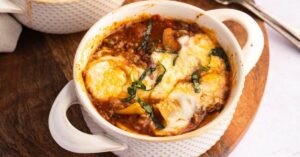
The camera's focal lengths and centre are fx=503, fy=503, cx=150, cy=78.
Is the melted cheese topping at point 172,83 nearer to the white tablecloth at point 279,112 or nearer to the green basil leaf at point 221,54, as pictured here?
the green basil leaf at point 221,54

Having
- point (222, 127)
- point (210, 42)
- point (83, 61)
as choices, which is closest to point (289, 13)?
point (210, 42)

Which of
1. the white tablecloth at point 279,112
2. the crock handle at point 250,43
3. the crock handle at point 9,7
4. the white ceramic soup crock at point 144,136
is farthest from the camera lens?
the white tablecloth at point 279,112

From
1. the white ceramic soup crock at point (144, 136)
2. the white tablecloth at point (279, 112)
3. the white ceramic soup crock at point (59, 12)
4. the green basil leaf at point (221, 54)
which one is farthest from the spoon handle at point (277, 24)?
the white ceramic soup crock at point (59, 12)

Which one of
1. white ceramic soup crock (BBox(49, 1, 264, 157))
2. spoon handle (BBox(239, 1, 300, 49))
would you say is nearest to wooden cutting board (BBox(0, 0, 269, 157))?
spoon handle (BBox(239, 1, 300, 49))

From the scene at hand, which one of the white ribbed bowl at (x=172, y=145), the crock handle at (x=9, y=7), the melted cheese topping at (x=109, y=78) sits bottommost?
the white ribbed bowl at (x=172, y=145)

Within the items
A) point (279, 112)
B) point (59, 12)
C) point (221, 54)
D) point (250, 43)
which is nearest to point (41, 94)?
point (59, 12)

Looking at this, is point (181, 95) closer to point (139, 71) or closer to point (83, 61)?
point (139, 71)

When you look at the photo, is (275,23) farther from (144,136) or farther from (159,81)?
(144,136)
